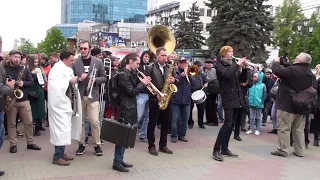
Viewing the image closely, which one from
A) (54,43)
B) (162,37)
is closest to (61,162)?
(162,37)

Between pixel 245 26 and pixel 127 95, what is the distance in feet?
86.9

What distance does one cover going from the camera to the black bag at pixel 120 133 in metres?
5.21

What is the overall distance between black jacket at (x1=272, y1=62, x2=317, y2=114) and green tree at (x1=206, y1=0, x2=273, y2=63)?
23.8 metres

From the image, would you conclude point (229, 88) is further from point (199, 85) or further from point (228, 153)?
point (199, 85)

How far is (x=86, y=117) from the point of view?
643 cm

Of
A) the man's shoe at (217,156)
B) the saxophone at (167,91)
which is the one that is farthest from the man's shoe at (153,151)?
the man's shoe at (217,156)

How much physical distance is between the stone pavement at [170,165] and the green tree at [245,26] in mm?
24264

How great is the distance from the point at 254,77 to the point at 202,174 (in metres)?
4.37

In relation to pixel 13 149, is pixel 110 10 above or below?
above

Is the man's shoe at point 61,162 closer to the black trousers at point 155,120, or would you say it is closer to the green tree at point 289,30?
the black trousers at point 155,120

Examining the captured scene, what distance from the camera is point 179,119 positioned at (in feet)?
25.8

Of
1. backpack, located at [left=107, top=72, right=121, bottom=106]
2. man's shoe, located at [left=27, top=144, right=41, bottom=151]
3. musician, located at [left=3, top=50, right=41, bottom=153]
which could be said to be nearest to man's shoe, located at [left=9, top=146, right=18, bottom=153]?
musician, located at [left=3, top=50, right=41, bottom=153]

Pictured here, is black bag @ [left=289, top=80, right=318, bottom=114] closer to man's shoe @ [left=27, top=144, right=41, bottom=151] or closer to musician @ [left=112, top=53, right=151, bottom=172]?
musician @ [left=112, top=53, right=151, bottom=172]

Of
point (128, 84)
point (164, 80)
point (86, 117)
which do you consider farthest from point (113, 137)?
point (164, 80)
